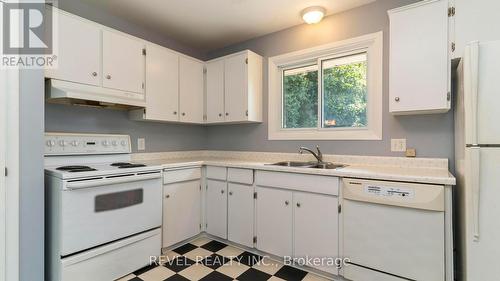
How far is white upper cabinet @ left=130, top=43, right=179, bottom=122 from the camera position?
249 centimetres

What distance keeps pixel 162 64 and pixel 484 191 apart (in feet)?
9.42

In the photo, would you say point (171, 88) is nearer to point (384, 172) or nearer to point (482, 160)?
point (384, 172)

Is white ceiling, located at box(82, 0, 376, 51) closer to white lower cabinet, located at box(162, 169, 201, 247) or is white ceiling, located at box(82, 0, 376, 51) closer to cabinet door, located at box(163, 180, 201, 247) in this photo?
white lower cabinet, located at box(162, 169, 201, 247)

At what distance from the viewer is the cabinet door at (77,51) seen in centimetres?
187

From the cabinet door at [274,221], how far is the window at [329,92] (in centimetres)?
82

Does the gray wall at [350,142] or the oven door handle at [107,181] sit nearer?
the oven door handle at [107,181]

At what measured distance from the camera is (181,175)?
8.11 ft

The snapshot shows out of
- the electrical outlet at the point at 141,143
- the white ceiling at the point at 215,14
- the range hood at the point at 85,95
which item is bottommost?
the electrical outlet at the point at 141,143

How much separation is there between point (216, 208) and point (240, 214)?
13.5 inches

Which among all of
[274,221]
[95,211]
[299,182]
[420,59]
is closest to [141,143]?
[95,211]

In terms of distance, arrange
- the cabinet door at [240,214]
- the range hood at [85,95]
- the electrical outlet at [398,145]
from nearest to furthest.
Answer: the range hood at [85,95], the electrical outlet at [398,145], the cabinet door at [240,214]

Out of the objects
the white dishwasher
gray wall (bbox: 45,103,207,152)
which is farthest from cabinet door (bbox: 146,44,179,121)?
the white dishwasher

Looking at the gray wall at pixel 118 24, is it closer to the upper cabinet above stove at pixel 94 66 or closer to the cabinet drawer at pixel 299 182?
the upper cabinet above stove at pixel 94 66

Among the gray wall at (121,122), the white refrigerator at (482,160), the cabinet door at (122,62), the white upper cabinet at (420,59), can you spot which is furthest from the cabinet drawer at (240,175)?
the white refrigerator at (482,160)
